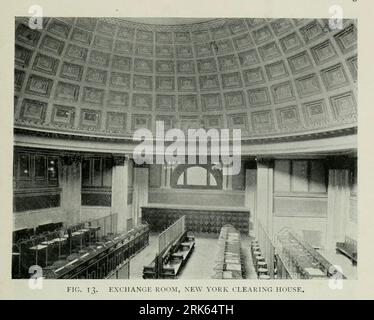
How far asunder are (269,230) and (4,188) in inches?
462

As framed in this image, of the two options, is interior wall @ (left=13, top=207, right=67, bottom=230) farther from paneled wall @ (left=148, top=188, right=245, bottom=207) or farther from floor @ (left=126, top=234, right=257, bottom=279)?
paneled wall @ (left=148, top=188, right=245, bottom=207)

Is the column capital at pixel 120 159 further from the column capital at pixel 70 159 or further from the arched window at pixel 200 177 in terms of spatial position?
the arched window at pixel 200 177

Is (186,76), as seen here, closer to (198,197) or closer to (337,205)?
(198,197)

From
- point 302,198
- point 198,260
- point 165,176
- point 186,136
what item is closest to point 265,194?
point 302,198

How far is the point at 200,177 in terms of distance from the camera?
62.2 ft

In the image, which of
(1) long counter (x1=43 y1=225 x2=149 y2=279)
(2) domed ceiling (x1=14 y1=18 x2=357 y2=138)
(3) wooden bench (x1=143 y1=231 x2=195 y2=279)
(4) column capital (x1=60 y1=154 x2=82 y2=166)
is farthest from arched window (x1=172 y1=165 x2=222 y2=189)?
(4) column capital (x1=60 y1=154 x2=82 y2=166)

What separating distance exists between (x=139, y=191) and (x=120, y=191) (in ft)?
8.78

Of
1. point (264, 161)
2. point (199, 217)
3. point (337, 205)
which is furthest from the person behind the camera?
point (199, 217)

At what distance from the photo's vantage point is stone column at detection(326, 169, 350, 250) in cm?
1399

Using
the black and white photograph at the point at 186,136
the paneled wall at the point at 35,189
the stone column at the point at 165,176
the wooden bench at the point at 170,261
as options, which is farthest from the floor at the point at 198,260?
the paneled wall at the point at 35,189

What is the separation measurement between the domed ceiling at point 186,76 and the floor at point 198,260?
16.8 feet

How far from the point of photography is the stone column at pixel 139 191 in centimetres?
1884

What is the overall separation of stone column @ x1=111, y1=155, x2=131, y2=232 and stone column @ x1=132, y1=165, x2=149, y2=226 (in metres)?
2.26
